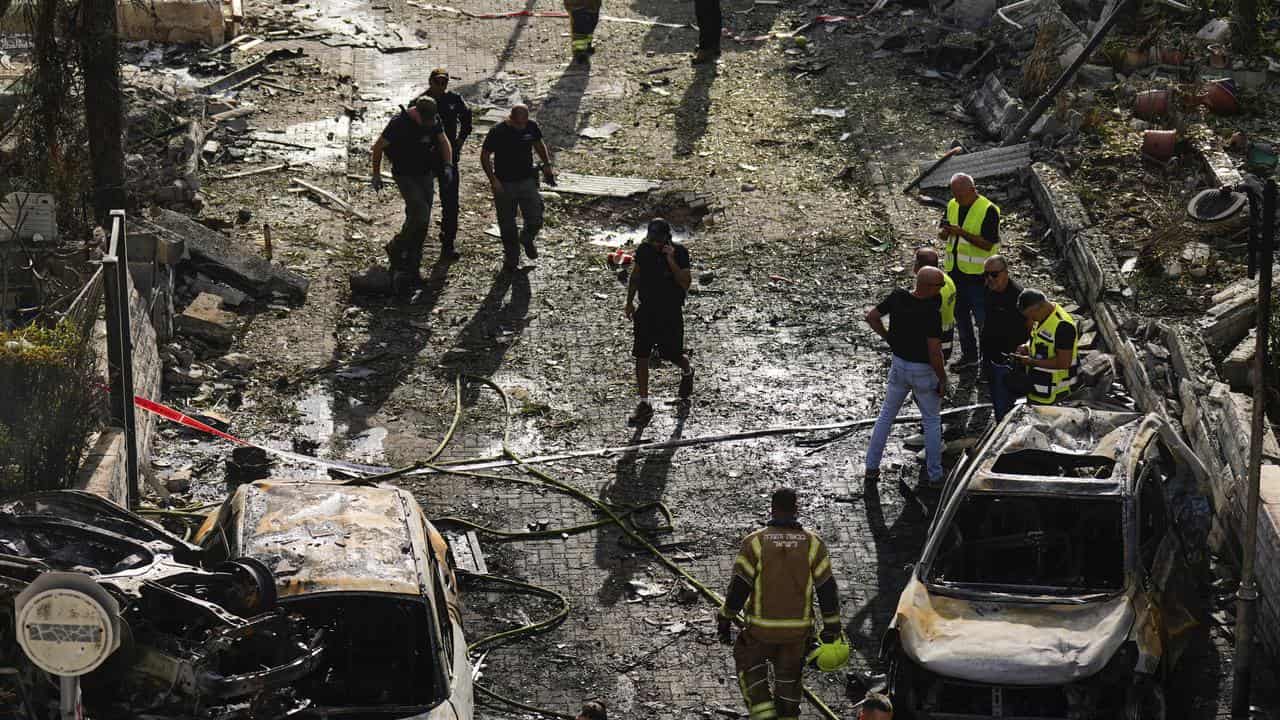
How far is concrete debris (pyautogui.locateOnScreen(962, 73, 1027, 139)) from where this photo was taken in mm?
18484

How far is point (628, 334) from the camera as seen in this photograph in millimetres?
14695

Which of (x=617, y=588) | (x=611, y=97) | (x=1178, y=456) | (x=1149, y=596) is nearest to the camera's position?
(x=1149, y=596)

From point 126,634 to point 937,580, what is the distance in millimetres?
4511

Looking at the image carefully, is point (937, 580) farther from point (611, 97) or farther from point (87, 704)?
point (611, 97)

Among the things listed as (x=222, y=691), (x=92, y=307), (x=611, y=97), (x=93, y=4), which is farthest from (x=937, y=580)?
(x=611, y=97)

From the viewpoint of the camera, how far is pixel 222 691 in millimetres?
7164

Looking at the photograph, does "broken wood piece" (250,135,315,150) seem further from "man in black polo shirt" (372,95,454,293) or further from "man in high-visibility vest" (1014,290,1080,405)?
"man in high-visibility vest" (1014,290,1080,405)

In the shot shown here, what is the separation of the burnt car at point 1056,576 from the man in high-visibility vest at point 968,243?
132 inches

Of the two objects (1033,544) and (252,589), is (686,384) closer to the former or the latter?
(1033,544)

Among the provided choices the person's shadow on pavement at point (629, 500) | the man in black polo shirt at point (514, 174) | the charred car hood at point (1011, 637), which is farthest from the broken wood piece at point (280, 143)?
the charred car hood at point (1011, 637)

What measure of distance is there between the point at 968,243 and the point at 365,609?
711 centimetres

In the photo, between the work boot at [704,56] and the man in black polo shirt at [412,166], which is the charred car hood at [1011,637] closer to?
the man in black polo shirt at [412,166]

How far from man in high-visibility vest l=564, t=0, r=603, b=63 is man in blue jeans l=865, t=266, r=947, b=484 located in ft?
36.3

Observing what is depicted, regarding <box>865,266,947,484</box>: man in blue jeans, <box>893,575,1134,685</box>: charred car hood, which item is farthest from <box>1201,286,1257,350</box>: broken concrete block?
<box>893,575,1134,685</box>: charred car hood
